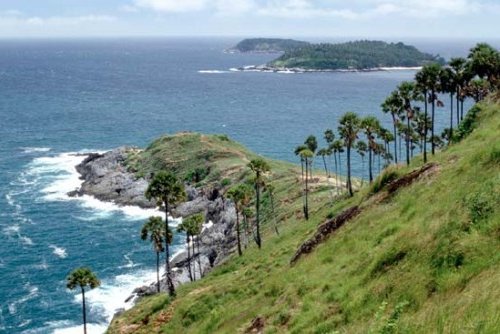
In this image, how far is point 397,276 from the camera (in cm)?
2731

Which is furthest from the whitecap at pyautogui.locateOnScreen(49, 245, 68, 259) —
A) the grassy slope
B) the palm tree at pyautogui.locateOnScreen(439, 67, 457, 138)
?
the palm tree at pyautogui.locateOnScreen(439, 67, 457, 138)

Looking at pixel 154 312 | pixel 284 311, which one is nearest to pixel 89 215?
pixel 154 312

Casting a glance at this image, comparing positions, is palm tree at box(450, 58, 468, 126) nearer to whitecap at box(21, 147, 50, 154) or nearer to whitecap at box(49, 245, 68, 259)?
whitecap at box(49, 245, 68, 259)

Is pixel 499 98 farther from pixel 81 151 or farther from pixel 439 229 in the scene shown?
pixel 81 151

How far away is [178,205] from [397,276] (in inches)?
4265

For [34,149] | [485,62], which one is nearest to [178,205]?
[34,149]

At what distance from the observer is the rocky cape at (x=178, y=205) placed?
99000 mm

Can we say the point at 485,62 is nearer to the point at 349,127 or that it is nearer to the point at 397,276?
the point at 349,127

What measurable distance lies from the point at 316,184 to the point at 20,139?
12479 cm

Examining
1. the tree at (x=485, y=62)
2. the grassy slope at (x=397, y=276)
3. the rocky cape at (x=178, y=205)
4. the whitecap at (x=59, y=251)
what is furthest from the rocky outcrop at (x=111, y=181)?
the grassy slope at (x=397, y=276)

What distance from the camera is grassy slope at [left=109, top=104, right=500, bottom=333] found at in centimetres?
2025

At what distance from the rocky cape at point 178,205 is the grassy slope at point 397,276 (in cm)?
4111

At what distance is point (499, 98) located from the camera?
2840 inches

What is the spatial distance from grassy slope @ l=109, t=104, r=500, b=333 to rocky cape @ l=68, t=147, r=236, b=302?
41.1 metres
